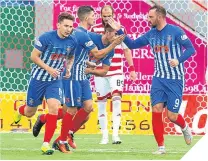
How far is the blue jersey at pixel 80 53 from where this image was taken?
10.4 metres

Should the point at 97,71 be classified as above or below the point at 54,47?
below

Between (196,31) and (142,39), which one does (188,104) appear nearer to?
(196,31)

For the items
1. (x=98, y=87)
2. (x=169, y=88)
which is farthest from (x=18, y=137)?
(x=169, y=88)

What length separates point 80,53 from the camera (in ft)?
34.8

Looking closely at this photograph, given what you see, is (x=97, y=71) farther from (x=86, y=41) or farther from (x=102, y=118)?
(x=102, y=118)

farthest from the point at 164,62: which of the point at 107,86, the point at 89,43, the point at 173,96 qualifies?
the point at 107,86

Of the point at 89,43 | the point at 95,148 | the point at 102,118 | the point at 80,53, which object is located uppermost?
the point at 89,43

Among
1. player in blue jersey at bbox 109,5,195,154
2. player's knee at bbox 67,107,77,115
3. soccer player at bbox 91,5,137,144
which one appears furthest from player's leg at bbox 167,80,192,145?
soccer player at bbox 91,5,137,144

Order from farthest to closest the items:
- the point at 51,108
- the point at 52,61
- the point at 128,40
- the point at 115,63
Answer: the point at 115,63
the point at 128,40
the point at 52,61
the point at 51,108

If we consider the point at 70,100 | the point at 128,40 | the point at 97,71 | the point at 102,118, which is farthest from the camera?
the point at 102,118

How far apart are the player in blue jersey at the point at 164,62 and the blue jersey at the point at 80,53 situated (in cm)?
33

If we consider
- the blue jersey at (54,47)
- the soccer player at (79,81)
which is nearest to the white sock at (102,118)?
the soccer player at (79,81)

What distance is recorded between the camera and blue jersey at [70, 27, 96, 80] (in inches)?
409

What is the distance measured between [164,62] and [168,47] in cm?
18
